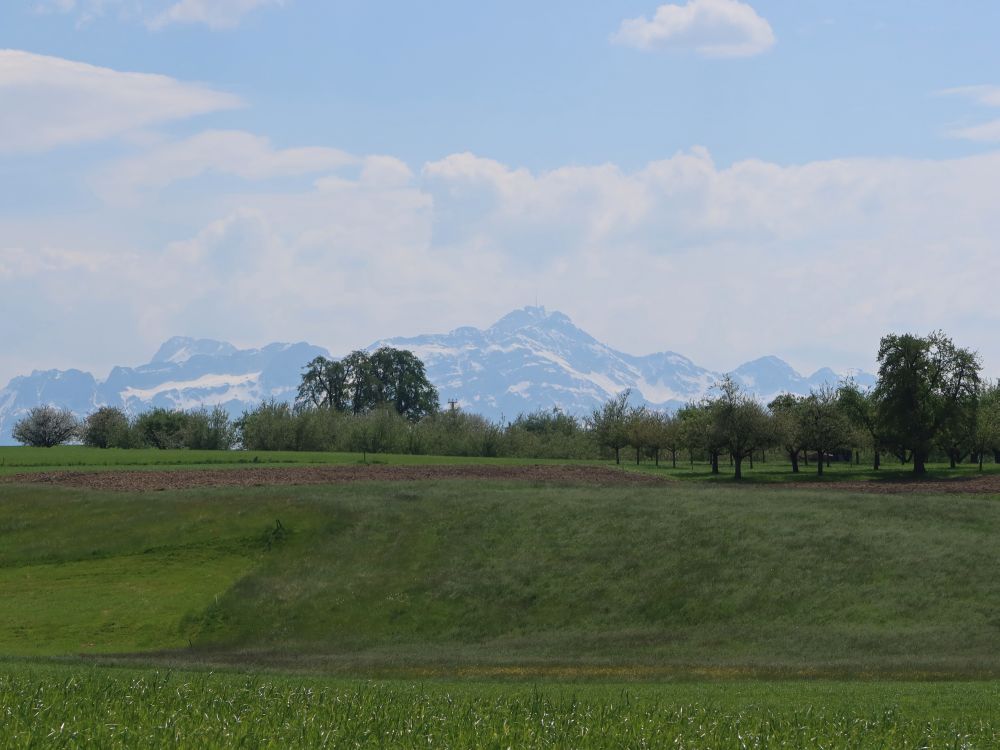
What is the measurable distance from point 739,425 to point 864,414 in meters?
23.6

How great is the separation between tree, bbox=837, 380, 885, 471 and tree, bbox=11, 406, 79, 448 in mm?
125314

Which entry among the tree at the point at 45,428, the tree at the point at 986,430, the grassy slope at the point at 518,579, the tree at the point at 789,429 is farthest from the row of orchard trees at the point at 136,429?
the tree at the point at 986,430

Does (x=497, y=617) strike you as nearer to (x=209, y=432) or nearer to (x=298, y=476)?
(x=298, y=476)

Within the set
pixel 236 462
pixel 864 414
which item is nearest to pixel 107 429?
pixel 236 462

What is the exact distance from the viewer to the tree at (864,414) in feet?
327

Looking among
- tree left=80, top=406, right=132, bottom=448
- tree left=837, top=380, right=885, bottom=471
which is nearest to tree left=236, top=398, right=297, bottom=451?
tree left=80, top=406, right=132, bottom=448

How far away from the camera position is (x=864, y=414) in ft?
345

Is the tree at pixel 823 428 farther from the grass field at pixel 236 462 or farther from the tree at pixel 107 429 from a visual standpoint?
the tree at pixel 107 429

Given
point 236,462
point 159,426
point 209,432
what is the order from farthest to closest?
point 159,426
point 209,432
point 236,462

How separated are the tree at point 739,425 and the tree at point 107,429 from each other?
9238 cm

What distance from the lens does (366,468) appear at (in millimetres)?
76000

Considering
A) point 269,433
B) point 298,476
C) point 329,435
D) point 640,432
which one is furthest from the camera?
point 329,435

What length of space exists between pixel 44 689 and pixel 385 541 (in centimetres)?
3389

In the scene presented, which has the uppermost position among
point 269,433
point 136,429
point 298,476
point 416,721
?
point 136,429
